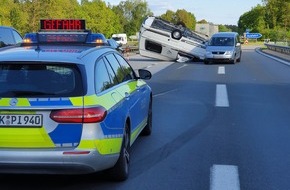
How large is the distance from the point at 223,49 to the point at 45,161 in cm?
2600

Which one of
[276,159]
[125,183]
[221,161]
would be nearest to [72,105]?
[125,183]

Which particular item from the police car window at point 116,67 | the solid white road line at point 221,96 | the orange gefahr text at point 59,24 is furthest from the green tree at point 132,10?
the police car window at point 116,67

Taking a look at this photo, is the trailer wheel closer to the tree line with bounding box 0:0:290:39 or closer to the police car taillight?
the tree line with bounding box 0:0:290:39

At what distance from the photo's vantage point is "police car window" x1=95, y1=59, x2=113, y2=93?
524 cm

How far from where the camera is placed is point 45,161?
474cm

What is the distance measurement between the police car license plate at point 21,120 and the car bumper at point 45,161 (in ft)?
0.84

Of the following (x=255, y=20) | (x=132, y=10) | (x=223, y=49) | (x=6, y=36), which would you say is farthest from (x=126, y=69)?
(x=132, y=10)

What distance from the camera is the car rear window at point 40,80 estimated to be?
16.0ft

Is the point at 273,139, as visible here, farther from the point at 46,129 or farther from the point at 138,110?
the point at 46,129

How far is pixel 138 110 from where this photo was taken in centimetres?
674

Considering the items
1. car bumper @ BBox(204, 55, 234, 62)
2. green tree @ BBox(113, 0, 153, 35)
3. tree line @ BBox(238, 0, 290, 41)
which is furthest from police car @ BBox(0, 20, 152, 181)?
green tree @ BBox(113, 0, 153, 35)

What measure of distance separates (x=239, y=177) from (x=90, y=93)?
6.87 feet

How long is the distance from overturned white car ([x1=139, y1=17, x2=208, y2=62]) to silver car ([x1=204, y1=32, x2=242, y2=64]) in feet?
3.28

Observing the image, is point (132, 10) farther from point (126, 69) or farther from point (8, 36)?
point (126, 69)
